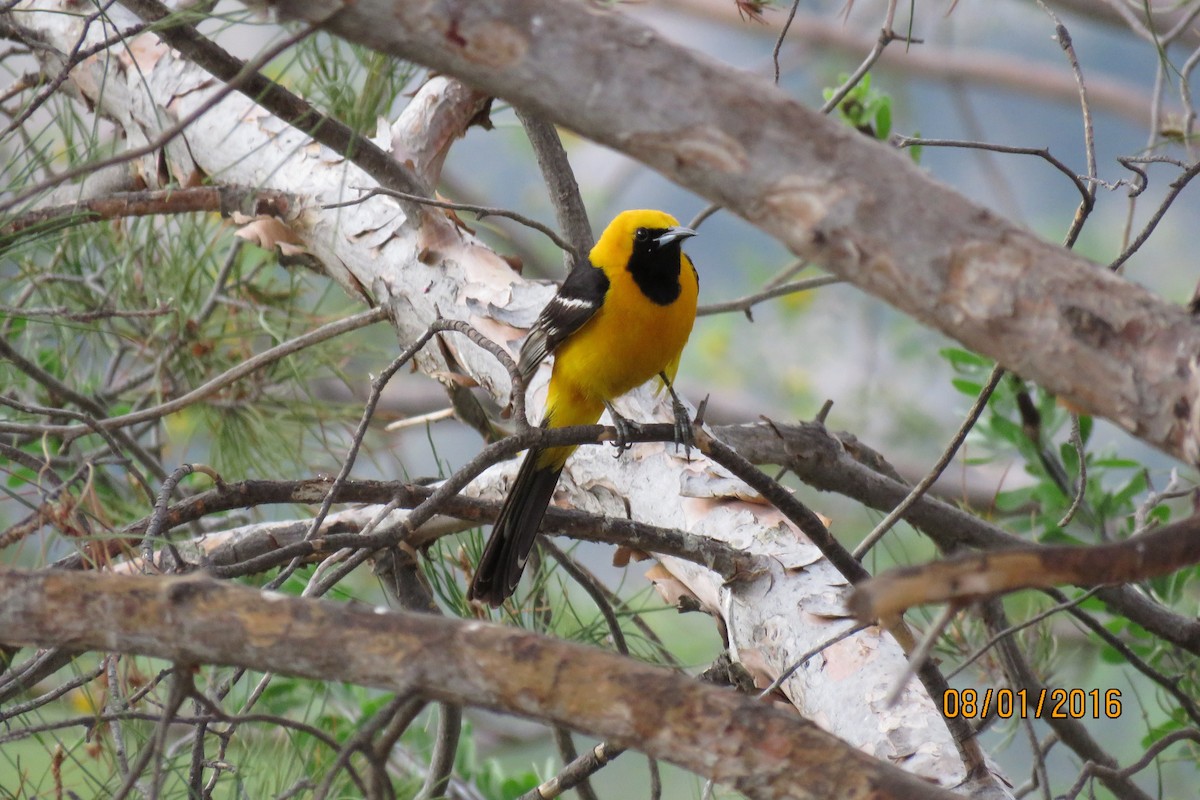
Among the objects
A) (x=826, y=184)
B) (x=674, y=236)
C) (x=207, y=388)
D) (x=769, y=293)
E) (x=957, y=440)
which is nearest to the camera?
(x=826, y=184)

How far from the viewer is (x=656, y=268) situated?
2.81 meters

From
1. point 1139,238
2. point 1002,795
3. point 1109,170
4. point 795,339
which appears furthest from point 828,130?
point 1109,170

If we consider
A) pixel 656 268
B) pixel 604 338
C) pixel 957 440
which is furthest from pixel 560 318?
pixel 957 440

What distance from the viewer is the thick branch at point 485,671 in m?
1.08

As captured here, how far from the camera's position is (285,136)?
9.30 feet

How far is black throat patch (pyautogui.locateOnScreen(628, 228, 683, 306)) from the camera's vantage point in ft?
8.94

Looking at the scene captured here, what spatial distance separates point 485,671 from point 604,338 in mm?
1602

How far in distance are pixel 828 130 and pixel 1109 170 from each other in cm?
1114

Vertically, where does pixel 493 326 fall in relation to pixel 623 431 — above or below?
above

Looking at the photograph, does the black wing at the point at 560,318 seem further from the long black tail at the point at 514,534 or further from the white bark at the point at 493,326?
the long black tail at the point at 514,534
